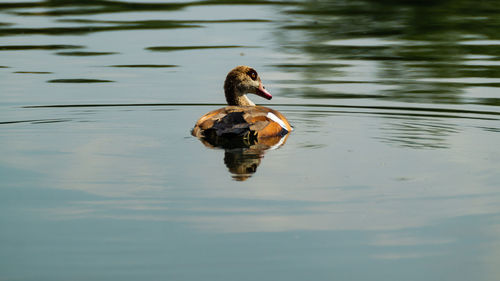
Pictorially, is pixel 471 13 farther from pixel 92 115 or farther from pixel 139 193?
pixel 139 193

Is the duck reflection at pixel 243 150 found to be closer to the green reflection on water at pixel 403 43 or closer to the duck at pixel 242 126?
the duck at pixel 242 126

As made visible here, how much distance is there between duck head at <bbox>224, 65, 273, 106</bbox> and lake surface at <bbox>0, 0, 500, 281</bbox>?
48 cm

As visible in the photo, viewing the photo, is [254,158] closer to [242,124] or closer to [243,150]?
[243,150]

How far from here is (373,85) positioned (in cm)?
1345

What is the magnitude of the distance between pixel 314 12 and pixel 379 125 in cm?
1130

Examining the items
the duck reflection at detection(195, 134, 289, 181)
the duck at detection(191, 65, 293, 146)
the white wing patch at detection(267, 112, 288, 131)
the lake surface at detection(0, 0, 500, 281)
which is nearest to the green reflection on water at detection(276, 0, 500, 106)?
the lake surface at detection(0, 0, 500, 281)

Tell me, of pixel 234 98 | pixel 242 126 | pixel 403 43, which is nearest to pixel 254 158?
pixel 242 126

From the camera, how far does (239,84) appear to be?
11664 mm

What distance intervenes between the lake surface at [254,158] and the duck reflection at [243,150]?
0.18 ft

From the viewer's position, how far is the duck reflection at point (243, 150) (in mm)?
8117

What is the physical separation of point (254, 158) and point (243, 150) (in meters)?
0.51

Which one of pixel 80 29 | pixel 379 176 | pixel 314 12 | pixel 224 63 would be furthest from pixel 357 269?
pixel 314 12

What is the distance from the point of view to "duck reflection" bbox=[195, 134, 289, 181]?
8117 millimetres

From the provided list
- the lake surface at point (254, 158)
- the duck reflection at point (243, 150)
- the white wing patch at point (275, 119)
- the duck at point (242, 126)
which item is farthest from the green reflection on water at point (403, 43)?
the duck reflection at point (243, 150)
